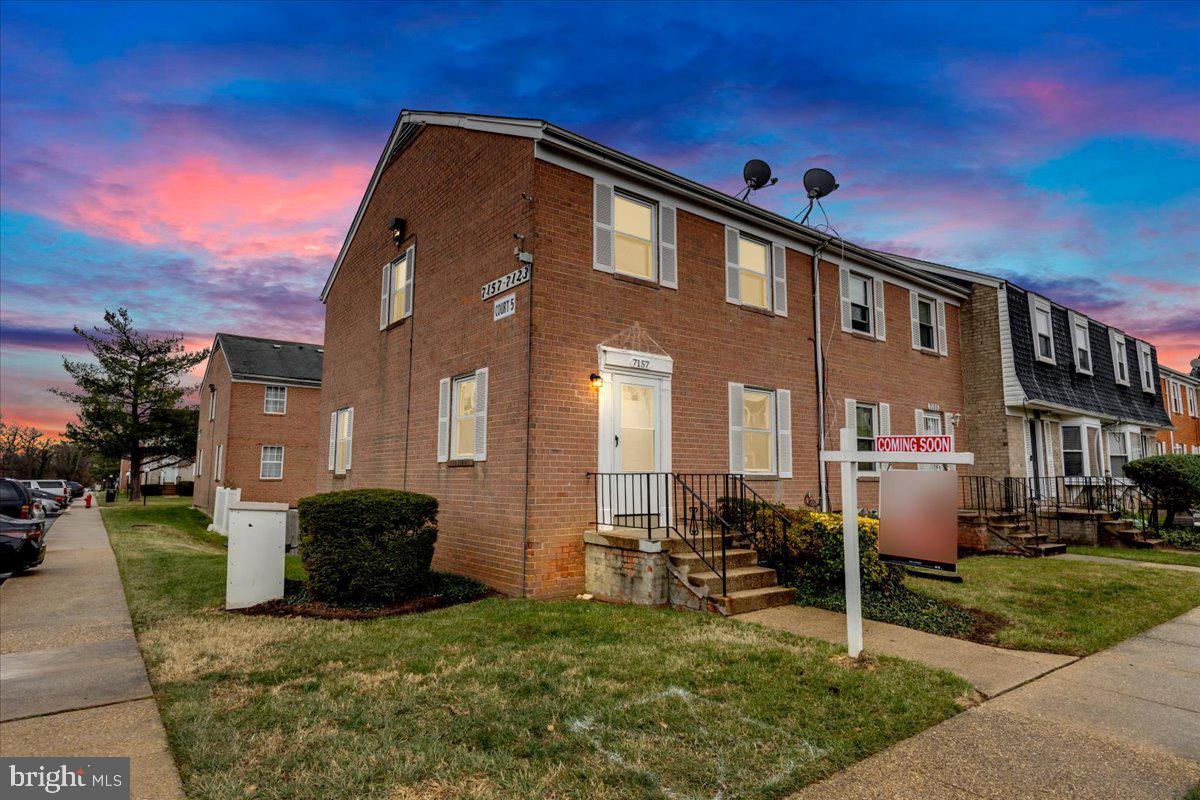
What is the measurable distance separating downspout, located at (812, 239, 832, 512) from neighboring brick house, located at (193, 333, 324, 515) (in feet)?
74.1

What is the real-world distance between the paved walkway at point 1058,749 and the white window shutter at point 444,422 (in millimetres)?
8168

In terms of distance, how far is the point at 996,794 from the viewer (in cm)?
335

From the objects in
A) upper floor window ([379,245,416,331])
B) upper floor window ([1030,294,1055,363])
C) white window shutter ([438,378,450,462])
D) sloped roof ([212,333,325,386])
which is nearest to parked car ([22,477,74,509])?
sloped roof ([212,333,325,386])

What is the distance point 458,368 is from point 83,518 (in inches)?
881

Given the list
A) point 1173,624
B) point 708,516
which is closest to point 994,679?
point 1173,624

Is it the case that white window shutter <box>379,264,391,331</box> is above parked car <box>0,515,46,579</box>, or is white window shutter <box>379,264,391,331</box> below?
above

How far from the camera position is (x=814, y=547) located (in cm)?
850

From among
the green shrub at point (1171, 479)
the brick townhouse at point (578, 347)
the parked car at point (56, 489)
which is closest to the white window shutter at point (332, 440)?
the brick townhouse at point (578, 347)

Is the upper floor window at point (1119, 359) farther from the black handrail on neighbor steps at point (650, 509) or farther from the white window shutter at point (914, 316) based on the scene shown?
the black handrail on neighbor steps at point (650, 509)

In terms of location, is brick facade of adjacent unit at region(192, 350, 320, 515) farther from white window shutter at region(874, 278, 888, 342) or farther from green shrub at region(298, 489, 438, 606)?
white window shutter at region(874, 278, 888, 342)

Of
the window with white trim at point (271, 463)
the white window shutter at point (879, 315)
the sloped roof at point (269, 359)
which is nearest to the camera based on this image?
the white window shutter at point (879, 315)

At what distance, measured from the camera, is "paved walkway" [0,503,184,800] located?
4.00m

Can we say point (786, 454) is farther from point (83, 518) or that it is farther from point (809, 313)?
point (83, 518)

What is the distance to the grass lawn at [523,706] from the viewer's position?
11.6 feet
